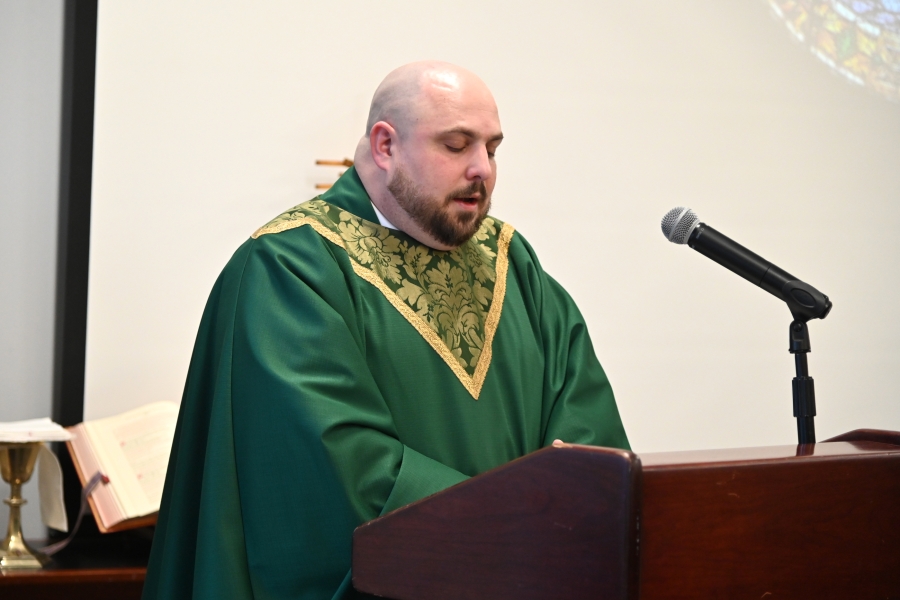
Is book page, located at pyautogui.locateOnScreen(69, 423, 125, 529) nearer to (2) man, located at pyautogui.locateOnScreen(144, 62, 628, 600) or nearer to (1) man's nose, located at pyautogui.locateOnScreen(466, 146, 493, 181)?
(2) man, located at pyautogui.locateOnScreen(144, 62, 628, 600)

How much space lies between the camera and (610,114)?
375cm

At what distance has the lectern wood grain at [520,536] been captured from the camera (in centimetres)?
116

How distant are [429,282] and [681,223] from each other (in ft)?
2.49

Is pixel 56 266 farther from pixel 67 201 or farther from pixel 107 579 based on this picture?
pixel 107 579

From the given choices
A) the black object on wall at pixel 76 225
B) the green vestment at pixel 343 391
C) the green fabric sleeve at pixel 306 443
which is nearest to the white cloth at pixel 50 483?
the black object on wall at pixel 76 225

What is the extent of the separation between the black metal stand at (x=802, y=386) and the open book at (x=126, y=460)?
1931mm

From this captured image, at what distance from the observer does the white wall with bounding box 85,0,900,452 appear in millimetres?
3301

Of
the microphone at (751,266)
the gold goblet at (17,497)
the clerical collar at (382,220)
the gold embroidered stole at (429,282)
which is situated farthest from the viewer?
the gold goblet at (17,497)

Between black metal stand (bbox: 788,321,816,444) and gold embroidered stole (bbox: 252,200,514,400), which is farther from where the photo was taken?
gold embroidered stole (bbox: 252,200,514,400)

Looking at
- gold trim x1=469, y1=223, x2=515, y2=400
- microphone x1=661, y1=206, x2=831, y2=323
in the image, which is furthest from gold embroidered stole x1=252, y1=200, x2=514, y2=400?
microphone x1=661, y1=206, x2=831, y2=323

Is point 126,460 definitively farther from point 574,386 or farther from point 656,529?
point 656,529

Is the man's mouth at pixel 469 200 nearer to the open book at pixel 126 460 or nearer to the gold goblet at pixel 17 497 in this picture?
the open book at pixel 126 460

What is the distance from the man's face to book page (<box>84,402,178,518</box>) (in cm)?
126

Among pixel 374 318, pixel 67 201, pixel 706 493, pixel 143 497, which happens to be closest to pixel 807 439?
pixel 706 493
